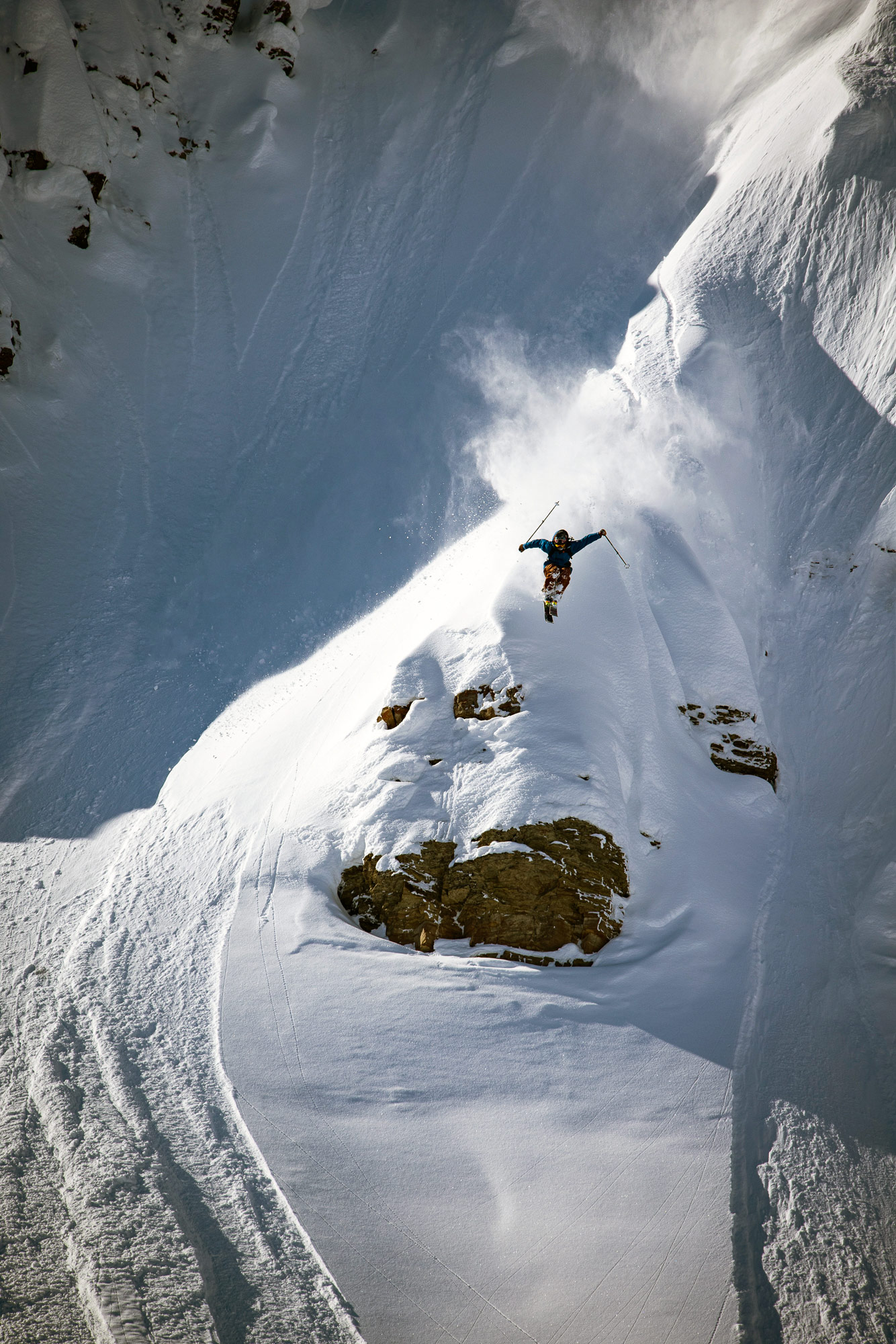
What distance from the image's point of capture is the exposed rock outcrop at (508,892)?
25.4 ft

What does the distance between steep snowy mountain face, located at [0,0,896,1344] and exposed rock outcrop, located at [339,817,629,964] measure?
0.05m

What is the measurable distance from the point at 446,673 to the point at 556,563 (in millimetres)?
2251

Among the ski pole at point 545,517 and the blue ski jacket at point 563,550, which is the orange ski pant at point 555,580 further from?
the ski pole at point 545,517

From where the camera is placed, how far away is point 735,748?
10.1 m

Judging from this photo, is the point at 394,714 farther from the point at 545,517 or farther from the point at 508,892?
the point at 545,517

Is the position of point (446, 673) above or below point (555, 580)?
below

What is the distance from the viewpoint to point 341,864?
852cm

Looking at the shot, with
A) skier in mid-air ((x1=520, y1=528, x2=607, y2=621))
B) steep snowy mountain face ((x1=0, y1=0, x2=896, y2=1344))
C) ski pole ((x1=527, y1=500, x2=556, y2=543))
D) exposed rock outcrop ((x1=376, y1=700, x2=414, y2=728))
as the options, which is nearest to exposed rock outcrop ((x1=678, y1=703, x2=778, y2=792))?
steep snowy mountain face ((x1=0, y1=0, x2=896, y2=1344))

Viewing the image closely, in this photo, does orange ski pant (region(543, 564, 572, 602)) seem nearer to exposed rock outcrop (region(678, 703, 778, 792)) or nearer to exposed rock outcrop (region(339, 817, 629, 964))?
exposed rock outcrop (region(678, 703, 778, 792))

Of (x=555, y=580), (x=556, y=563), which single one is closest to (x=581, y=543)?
(x=556, y=563)

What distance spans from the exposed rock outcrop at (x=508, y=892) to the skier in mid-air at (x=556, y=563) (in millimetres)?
3466

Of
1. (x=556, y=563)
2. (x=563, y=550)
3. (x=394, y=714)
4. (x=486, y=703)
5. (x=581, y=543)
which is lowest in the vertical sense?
(x=394, y=714)

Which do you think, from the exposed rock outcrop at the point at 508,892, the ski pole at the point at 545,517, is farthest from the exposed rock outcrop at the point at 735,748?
the ski pole at the point at 545,517

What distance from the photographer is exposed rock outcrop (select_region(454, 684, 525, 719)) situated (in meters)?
9.30
